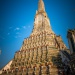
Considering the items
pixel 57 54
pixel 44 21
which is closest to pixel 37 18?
pixel 44 21

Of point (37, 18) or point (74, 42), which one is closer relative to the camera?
point (74, 42)

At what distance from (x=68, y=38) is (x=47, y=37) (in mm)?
27062

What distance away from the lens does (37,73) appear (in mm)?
38969

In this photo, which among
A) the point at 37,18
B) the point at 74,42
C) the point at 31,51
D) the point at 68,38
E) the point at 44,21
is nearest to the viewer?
the point at 74,42

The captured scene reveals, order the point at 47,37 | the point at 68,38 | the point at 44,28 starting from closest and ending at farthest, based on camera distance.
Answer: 1. the point at 68,38
2. the point at 47,37
3. the point at 44,28

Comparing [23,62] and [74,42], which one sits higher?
[74,42]

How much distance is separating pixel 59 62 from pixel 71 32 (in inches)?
678

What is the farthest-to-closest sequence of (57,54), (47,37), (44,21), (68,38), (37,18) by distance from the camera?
(37,18), (44,21), (47,37), (57,54), (68,38)

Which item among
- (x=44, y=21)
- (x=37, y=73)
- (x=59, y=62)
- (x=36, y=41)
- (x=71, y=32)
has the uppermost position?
(x=44, y=21)

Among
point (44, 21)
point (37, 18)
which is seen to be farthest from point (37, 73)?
point (37, 18)

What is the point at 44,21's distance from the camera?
73.5 m

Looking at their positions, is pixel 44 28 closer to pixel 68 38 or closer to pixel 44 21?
pixel 44 21

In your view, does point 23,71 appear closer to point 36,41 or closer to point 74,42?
point 36,41

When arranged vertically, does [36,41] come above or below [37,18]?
below
